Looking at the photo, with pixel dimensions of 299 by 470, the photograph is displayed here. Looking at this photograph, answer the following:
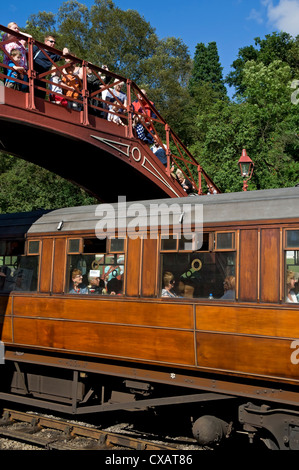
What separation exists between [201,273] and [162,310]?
0.79 metres

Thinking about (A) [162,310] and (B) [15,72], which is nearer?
(A) [162,310]

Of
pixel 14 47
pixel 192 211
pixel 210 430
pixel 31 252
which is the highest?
pixel 14 47

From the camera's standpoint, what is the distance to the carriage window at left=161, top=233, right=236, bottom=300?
7527 mm

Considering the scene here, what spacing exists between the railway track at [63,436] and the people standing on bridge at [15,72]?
5873 mm

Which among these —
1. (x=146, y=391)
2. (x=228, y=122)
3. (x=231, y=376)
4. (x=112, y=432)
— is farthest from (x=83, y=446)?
(x=228, y=122)

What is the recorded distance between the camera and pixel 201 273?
772 cm

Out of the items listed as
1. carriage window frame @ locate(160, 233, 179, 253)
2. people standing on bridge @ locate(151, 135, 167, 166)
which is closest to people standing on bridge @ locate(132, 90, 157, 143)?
people standing on bridge @ locate(151, 135, 167, 166)

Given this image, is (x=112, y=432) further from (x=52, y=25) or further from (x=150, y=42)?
(x=52, y=25)

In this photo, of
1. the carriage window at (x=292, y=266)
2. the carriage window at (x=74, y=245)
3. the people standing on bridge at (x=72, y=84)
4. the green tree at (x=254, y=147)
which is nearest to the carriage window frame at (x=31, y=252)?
the carriage window at (x=74, y=245)

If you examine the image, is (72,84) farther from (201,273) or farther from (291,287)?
(291,287)

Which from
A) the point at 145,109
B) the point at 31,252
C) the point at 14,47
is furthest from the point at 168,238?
the point at 145,109

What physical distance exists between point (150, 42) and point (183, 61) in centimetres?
554

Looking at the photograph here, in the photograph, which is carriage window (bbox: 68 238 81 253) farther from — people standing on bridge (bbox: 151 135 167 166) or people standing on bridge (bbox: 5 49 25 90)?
people standing on bridge (bbox: 151 135 167 166)

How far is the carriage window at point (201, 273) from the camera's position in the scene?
753 cm
